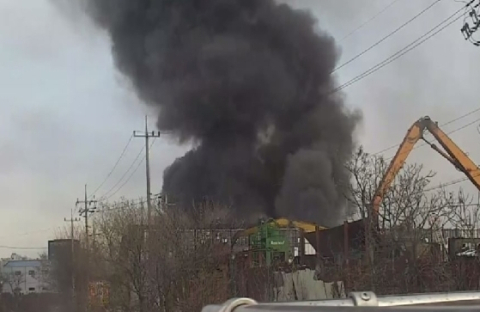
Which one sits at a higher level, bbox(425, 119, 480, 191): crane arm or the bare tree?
bbox(425, 119, 480, 191): crane arm

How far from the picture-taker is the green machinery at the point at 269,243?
25844mm

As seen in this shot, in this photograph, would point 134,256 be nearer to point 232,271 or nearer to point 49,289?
point 232,271

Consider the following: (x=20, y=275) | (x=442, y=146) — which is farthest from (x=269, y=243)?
(x=20, y=275)

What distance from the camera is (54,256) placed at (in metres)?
42.9

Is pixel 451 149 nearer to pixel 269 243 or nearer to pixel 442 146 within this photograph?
pixel 442 146

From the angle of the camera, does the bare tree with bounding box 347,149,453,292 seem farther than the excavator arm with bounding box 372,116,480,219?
No

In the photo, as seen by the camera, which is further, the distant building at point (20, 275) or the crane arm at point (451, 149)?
the distant building at point (20, 275)

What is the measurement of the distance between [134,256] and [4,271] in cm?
6667

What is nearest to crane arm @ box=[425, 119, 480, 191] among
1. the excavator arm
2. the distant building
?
the excavator arm

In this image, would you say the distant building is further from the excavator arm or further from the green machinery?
the excavator arm

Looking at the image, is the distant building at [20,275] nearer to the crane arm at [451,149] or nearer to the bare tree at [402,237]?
the crane arm at [451,149]

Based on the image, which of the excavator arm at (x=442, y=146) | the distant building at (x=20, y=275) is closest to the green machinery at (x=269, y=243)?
the excavator arm at (x=442, y=146)

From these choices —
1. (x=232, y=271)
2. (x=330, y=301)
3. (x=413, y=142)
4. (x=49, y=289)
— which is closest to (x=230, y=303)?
(x=330, y=301)

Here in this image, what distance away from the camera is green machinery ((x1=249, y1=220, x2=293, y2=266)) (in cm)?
2584
